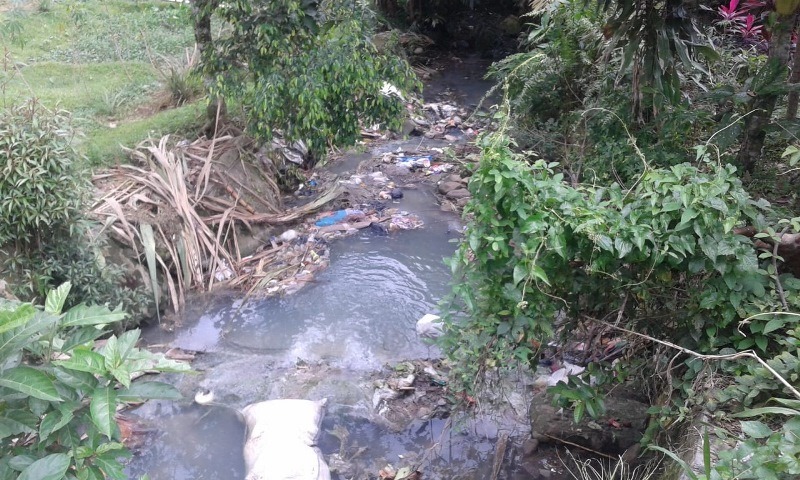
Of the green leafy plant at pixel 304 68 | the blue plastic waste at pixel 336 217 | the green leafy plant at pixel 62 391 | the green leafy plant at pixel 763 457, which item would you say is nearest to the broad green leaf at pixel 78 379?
the green leafy plant at pixel 62 391

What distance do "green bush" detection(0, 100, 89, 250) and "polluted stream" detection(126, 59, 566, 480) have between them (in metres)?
1.12

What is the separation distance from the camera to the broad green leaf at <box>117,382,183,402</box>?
182 cm

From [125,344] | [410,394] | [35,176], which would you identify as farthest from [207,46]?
[125,344]

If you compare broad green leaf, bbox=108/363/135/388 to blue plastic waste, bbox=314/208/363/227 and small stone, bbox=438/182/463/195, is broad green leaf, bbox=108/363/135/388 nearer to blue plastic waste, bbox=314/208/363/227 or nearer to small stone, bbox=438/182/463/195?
blue plastic waste, bbox=314/208/363/227

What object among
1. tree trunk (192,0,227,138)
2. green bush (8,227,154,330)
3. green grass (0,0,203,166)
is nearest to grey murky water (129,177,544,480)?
green bush (8,227,154,330)

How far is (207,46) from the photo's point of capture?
16.6 ft

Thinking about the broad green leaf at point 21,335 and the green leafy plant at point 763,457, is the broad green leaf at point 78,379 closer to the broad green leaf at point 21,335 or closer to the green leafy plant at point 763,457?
the broad green leaf at point 21,335

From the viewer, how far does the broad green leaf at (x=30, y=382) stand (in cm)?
164

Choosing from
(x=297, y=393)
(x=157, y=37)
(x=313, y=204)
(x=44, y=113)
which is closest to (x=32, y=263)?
(x=44, y=113)

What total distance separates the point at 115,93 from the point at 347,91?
281 centimetres

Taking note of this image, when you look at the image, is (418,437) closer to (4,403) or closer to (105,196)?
(4,403)

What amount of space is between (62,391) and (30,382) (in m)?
0.15

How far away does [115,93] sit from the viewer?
621cm

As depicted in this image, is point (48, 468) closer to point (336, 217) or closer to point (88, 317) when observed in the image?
point (88, 317)
